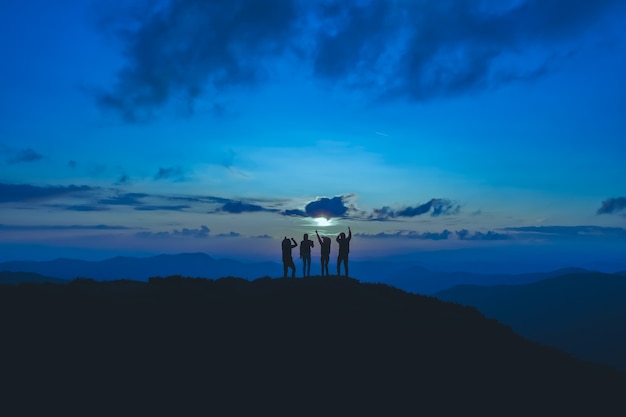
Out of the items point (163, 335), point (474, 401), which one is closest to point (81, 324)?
point (163, 335)

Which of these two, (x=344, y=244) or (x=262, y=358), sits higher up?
(x=344, y=244)

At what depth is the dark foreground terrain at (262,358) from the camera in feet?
66.9

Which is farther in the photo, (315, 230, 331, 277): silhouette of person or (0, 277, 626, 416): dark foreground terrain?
(315, 230, 331, 277): silhouette of person

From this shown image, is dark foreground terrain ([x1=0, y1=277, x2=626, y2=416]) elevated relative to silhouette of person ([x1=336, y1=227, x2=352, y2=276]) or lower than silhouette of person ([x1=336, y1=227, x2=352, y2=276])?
lower

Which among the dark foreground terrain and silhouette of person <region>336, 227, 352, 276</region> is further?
silhouette of person <region>336, 227, 352, 276</region>

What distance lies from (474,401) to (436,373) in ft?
7.62

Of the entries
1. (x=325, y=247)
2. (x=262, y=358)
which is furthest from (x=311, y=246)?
(x=262, y=358)

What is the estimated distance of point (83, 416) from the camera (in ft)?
59.5

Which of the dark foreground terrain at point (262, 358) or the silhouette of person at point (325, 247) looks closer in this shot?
the dark foreground terrain at point (262, 358)

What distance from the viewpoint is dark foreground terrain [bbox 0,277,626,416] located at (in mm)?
20406

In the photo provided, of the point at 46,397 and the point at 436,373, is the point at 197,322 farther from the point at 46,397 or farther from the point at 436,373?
the point at 436,373

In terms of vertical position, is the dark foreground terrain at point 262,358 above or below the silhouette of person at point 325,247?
below

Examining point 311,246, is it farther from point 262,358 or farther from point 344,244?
point 262,358

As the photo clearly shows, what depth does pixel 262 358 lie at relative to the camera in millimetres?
24328
